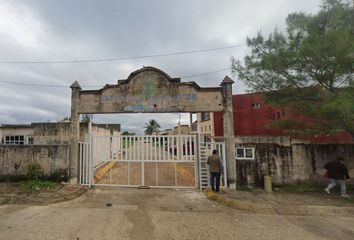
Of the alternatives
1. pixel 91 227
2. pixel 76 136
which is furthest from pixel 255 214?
pixel 76 136

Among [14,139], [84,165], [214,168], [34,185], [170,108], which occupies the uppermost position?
[170,108]

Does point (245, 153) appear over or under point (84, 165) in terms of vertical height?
over

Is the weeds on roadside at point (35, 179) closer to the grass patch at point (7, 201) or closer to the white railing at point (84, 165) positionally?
the white railing at point (84, 165)

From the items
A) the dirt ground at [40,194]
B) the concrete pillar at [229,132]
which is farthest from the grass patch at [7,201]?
the concrete pillar at [229,132]

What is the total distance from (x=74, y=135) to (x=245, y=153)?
24.9 feet

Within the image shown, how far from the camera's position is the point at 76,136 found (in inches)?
357

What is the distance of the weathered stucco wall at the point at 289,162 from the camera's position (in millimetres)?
8797

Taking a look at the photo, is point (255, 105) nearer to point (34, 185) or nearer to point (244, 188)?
point (244, 188)

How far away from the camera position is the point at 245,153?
895cm

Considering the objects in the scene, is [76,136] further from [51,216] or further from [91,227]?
[91,227]

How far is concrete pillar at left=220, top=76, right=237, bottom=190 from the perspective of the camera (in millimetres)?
8477

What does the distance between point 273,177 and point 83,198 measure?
302 inches

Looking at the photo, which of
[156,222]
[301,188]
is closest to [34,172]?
[156,222]

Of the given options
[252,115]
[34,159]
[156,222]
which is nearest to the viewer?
[156,222]
